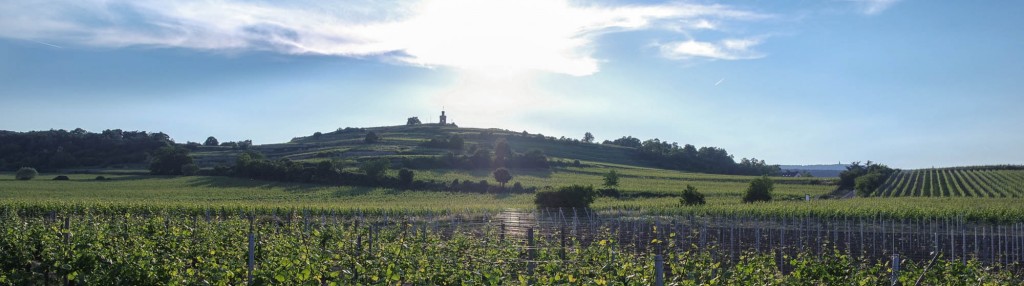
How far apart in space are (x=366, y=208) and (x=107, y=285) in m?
27.3

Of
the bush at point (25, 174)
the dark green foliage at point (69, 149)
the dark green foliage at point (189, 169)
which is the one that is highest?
the dark green foliage at point (69, 149)

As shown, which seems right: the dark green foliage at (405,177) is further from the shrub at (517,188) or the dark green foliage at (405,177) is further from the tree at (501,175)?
the shrub at (517,188)

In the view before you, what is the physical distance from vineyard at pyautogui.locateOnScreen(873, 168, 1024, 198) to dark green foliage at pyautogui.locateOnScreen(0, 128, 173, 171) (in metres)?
61.3

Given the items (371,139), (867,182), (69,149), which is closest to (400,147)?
(371,139)

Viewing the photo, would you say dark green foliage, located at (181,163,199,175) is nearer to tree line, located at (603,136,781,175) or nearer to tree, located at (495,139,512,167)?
tree, located at (495,139,512,167)

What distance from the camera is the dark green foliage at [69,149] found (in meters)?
63.8

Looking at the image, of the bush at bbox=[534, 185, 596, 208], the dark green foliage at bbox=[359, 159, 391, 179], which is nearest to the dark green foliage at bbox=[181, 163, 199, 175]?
the dark green foliage at bbox=[359, 159, 391, 179]

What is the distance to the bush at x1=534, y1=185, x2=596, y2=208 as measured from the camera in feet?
129

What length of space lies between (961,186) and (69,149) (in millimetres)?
72947

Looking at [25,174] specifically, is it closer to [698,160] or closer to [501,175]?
[501,175]

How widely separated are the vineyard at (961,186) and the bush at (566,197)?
890 inches

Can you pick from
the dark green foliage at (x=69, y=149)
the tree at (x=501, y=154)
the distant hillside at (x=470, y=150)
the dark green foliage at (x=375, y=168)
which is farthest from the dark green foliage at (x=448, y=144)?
the dark green foliage at (x=69, y=149)

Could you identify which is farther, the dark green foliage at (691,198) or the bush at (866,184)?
the bush at (866,184)

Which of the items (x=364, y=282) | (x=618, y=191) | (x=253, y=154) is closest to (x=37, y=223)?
(x=364, y=282)
